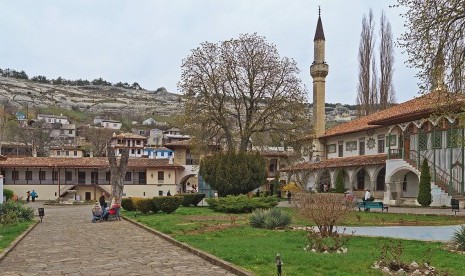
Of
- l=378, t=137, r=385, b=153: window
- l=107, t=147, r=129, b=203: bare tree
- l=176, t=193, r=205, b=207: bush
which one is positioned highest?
l=378, t=137, r=385, b=153: window

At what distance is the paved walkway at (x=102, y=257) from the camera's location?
8758 millimetres

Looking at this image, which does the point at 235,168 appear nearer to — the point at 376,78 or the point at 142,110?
the point at 376,78

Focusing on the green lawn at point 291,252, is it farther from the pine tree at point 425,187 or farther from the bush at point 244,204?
the pine tree at point 425,187

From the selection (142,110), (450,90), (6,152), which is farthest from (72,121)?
(450,90)

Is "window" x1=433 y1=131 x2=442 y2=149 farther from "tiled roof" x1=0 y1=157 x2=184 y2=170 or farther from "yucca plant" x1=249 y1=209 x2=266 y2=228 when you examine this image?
"tiled roof" x1=0 y1=157 x2=184 y2=170

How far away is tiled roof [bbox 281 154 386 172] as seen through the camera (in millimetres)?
34997

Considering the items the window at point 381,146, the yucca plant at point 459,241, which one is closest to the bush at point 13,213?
the yucca plant at point 459,241

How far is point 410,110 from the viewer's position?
3008 cm

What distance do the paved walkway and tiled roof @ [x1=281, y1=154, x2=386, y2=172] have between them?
76.6 feet

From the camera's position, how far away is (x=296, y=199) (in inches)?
484

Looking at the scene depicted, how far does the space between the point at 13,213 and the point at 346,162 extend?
25.0 meters

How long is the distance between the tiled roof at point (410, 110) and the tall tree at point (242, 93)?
5638 mm

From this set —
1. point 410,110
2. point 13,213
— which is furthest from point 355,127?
point 13,213

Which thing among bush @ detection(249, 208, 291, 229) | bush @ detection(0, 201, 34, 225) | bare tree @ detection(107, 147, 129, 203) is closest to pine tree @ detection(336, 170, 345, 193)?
bare tree @ detection(107, 147, 129, 203)
